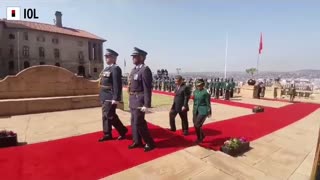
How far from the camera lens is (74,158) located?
4.09 metres

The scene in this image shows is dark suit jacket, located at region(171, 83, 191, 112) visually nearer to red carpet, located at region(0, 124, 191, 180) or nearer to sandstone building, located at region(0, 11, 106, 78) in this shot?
red carpet, located at region(0, 124, 191, 180)

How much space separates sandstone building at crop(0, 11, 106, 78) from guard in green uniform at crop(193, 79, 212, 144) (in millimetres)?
50778

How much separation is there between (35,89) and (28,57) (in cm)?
4742

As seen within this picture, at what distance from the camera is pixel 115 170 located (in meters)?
3.59

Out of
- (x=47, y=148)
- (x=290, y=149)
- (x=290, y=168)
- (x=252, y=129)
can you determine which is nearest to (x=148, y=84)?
(x=47, y=148)

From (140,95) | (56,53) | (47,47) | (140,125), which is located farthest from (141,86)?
(56,53)

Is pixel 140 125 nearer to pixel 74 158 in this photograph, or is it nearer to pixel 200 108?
pixel 74 158

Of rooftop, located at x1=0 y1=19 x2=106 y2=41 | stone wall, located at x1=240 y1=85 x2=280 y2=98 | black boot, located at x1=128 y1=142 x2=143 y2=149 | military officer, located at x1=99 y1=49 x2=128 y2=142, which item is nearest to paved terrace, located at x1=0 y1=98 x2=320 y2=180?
black boot, located at x1=128 y1=142 x2=143 y2=149

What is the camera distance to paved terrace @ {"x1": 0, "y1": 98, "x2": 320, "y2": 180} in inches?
139

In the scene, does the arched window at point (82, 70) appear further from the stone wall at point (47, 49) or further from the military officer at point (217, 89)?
the military officer at point (217, 89)

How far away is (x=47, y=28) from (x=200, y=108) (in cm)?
5601

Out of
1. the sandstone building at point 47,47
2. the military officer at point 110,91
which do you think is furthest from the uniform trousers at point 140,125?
the sandstone building at point 47,47

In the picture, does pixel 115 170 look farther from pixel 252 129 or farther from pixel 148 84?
pixel 252 129

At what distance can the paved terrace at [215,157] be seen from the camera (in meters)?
3.52
